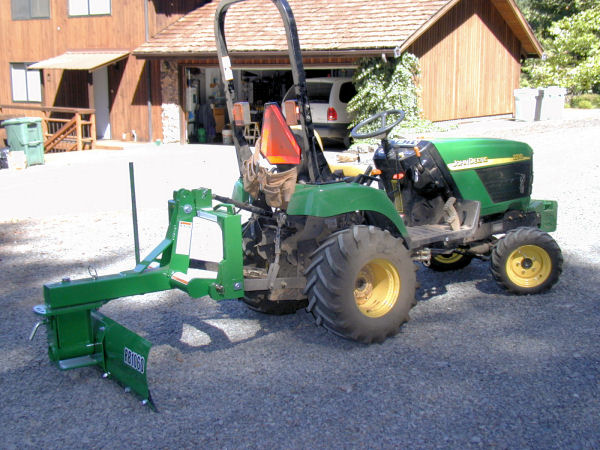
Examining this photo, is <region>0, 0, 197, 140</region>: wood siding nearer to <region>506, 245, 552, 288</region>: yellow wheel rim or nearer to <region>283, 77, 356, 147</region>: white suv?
<region>283, 77, 356, 147</region>: white suv

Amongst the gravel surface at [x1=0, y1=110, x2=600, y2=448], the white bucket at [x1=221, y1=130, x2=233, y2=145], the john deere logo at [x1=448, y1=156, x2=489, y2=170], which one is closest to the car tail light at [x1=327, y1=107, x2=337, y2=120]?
the white bucket at [x1=221, y1=130, x2=233, y2=145]

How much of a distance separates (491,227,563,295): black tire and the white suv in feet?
40.6

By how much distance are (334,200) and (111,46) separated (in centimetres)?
1822

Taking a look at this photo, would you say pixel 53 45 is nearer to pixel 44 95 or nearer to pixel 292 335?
pixel 44 95

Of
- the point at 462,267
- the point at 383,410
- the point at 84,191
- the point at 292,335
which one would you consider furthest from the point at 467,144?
the point at 84,191

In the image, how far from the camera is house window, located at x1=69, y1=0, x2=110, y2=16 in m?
20.9

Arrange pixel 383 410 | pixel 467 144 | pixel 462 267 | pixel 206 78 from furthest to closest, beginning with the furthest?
pixel 206 78
pixel 462 267
pixel 467 144
pixel 383 410

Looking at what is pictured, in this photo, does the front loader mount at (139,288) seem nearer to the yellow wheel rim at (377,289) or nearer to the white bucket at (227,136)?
the yellow wheel rim at (377,289)

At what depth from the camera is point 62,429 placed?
12.2ft

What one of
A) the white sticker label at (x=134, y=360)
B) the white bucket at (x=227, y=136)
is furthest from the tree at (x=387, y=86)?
the white sticker label at (x=134, y=360)

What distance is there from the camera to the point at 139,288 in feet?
14.2

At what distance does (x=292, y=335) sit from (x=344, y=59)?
42.6 feet

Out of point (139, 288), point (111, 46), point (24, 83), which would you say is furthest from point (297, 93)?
point (24, 83)

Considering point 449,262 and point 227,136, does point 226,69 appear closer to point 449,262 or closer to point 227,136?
point 449,262
